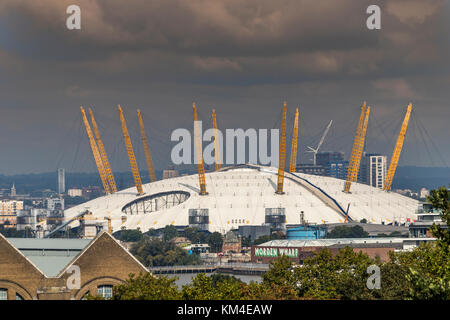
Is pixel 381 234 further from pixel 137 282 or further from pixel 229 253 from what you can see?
pixel 137 282

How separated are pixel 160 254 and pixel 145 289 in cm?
13711

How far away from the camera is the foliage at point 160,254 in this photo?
17956cm

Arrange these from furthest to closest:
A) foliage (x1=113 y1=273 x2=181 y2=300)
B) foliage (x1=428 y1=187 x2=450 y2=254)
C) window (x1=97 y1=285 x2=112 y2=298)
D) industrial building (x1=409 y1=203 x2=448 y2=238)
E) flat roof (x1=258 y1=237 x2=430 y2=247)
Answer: flat roof (x1=258 y1=237 x2=430 y2=247) → industrial building (x1=409 y1=203 x2=448 y2=238) → window (x1=97 y1=285 x2=112 y2=298) → foliage (x1=113 y1=273 x2=181 y2=300) → foliage (x1=428 y1=187 x2=450 y2=254)

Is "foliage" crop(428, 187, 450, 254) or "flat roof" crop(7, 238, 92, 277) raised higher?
"foliage" crop(428, 187, 450, 254)

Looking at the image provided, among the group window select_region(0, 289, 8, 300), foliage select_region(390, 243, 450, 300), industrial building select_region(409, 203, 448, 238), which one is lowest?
window select_region(0, 289, 8, 300)

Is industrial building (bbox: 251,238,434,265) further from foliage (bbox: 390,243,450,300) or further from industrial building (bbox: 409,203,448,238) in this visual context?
foliage (bbox: 390,243,450,300)

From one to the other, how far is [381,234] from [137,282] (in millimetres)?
147366

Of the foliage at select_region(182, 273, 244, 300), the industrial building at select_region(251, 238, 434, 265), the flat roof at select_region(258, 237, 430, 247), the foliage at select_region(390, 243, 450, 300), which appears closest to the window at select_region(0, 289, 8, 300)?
the foliage at select_region(182, 273, 244, 300)

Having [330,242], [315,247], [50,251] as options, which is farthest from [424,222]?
[50,251]

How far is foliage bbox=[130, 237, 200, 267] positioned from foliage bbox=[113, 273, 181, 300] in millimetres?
128335

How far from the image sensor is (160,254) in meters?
184

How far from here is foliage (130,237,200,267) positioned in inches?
7069
